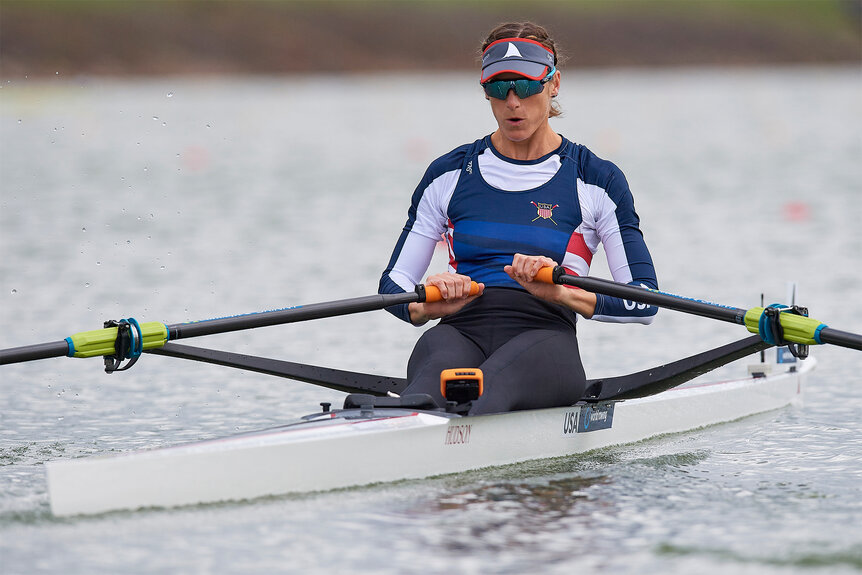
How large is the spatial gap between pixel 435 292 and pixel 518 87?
895 millimetres

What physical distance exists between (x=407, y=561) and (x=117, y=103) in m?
35.3

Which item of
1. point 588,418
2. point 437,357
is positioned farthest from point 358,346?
point 437,357

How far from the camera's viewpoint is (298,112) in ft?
127

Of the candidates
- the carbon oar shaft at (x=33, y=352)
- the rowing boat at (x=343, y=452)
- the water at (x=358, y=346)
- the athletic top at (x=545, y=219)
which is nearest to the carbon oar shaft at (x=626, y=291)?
the athletic top at (x=545, y=219)

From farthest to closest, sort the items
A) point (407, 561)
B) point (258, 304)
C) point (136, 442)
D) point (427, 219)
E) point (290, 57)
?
point (290, 57) → point (258, 304) → point (136, 442) → point (427, 219) → point (407, 561)

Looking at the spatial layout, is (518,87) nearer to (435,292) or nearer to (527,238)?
(527,238)

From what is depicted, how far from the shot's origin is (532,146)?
5.77m

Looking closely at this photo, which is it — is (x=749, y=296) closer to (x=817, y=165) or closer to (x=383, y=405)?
(x=383, y=405)

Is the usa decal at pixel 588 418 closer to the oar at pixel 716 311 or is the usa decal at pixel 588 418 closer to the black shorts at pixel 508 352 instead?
the black shorts at pixel 508 352

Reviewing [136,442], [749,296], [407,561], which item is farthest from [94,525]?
[749,296]

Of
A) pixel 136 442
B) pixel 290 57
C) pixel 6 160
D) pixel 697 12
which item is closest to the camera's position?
pixel 136 442

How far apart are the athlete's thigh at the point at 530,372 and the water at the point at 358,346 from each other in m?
0.28

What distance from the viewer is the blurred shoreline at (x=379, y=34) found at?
50656mm

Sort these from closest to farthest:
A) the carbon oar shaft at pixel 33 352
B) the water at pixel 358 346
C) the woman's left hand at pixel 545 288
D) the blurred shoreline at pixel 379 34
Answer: the water at pixel 358 346, the carbon oar shaft at pixel 33 352, the woman's left hand at pixel 545 288, the blurred shoreline at pixel 379 34
